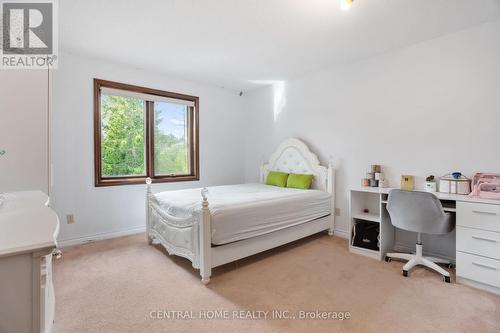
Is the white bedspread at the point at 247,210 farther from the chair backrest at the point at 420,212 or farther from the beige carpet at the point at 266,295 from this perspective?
the chair backrest at the point at 420,212

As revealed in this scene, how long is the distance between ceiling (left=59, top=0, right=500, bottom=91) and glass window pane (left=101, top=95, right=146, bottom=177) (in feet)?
1.99

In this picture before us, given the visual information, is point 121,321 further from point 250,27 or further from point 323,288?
point 250,27

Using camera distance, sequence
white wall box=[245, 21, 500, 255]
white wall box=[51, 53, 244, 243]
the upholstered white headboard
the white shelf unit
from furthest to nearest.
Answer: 1. the upholstered white headboard
2. white wall box=[51, 53, 244, 243]
3. the white shelf unit
4. white wall box=[245, 21, 500, 255]

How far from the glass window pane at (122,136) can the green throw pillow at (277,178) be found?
2.00m

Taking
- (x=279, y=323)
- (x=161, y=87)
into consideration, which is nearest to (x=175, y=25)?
(x=161, y=87)

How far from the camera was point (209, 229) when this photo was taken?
2.23 metres

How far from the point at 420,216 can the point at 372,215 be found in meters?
0.77

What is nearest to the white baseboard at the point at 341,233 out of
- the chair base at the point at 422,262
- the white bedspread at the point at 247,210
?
the white bedspread at the point at 247,210

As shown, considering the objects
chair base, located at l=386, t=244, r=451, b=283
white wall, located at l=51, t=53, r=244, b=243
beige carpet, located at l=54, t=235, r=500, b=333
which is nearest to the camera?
beige carpet, located at l=54, t=235, r=500, b=333

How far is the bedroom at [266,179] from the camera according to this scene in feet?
5.96

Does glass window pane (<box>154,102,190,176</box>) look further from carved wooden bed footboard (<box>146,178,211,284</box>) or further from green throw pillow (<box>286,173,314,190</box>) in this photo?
green throw pillow (<box>286,173,314,190</box>)

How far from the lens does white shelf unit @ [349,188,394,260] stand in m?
2.76

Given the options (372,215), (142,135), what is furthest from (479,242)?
(142,135)

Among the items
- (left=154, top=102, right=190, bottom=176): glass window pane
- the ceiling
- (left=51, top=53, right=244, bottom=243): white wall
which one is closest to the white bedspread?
(left=51, top=53, right=244, bottom=243): white wall
